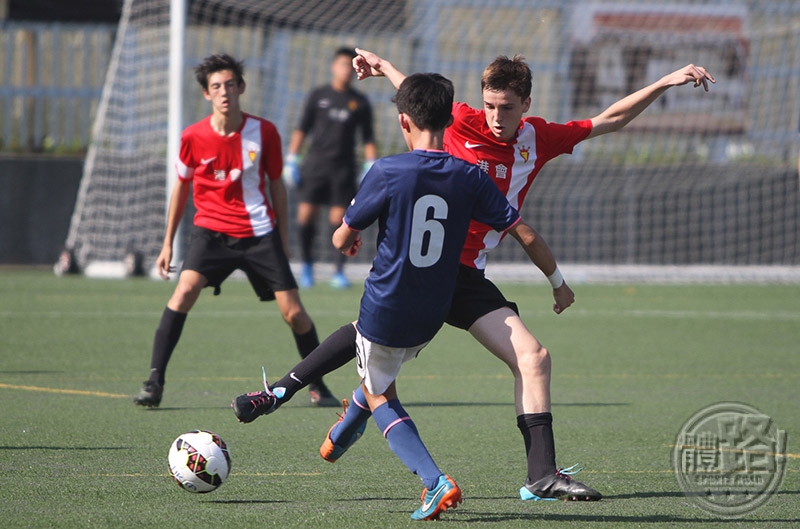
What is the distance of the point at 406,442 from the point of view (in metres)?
4.25

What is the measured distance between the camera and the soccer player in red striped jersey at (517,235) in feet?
14.9

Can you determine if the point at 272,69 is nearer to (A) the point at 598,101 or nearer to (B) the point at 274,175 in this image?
(A) the point at 598,101

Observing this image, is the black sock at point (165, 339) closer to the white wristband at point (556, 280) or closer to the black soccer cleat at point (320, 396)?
the black soccer cleat at point (320, 396)

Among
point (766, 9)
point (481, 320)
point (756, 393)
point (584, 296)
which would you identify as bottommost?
point (584, 296)

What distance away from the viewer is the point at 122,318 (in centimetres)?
1073

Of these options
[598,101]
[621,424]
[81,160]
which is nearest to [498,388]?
[621,424]

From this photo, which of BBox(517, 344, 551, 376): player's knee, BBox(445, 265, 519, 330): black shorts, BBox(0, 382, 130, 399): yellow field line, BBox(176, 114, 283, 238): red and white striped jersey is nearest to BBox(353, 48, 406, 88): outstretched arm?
BBox(445, 265, 519, 330): black shorts

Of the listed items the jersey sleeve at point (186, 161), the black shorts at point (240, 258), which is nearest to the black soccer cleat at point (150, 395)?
the black shorts at point (240, 258)

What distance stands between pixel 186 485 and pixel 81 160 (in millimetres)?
12270

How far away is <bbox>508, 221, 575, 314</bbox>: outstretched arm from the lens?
4.44 meters

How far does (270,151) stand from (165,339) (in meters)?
1.25

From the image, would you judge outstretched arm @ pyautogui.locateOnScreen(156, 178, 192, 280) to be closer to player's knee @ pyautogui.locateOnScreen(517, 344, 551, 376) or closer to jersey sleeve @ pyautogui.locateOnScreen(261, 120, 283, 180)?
jersey sleeve @ pyautogui.locateOnScreen(261, 120, 283, 180)

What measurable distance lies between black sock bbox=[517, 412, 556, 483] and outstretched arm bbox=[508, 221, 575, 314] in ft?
1.39

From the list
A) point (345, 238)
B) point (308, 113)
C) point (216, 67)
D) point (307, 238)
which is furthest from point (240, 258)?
point (308, 113)
